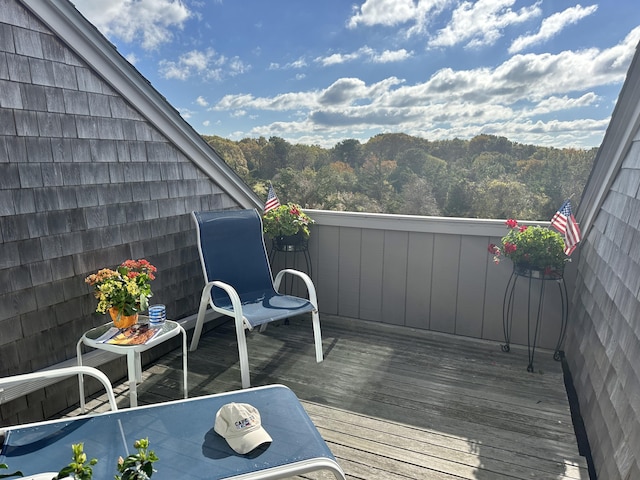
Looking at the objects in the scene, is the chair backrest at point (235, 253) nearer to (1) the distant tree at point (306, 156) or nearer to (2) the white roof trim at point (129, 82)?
(2) the white roof trim at point (129, 82)

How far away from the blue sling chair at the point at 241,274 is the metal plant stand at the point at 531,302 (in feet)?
4.82

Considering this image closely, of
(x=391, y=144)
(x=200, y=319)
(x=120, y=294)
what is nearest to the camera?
(x=120, y=294)

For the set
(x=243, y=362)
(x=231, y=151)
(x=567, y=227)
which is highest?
(x=231, y=151)

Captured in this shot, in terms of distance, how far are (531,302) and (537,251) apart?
1.98ft

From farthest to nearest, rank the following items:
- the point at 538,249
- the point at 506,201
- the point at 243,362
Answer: the point at 506,201 → the point at 538,249 → the point at 243,362

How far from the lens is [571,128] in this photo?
13.5 m

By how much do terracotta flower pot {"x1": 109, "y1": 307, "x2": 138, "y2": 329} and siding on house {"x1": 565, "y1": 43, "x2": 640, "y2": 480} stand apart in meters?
2.33

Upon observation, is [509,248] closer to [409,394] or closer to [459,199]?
[409,394]

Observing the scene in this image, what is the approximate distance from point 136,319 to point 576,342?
2772 mm

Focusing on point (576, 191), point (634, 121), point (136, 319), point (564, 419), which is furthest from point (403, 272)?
point (576, 191)

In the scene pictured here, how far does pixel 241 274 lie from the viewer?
10.9 ft

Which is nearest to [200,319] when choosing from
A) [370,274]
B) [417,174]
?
[370,274]

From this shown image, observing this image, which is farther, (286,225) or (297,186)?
(297,186)

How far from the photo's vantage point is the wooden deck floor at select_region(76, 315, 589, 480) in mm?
2061
